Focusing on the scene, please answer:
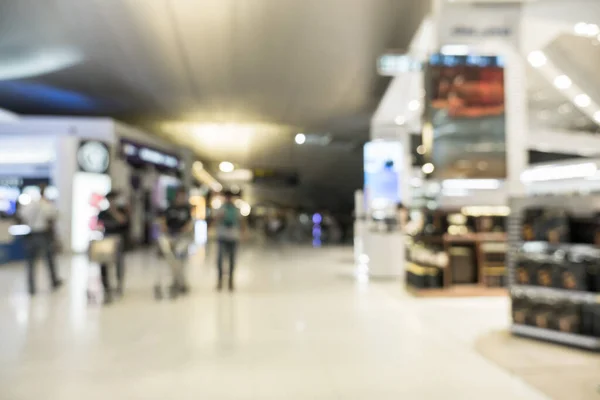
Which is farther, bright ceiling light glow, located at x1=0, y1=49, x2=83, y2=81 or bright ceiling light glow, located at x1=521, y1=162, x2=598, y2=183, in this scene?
bright ceiling light glow, located at x1=521, y1=162, x2=598, y2=183

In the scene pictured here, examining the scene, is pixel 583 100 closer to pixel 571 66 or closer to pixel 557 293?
pixel 571 66

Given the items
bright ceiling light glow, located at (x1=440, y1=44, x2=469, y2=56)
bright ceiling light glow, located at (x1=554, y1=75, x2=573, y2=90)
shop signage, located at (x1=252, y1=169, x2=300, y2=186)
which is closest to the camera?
bright ceiling light glow, located at (x1=440, y1=44, x2=469, y2=56)

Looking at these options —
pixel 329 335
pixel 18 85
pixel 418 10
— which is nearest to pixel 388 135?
pixel 418 10

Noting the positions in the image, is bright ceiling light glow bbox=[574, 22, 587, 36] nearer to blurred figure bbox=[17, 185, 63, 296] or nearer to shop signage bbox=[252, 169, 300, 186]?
blurred figure bbox=[17, 185, 63, 296]

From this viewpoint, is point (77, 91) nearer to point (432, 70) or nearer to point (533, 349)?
point (432, 70)

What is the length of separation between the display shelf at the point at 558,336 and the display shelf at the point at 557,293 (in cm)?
29

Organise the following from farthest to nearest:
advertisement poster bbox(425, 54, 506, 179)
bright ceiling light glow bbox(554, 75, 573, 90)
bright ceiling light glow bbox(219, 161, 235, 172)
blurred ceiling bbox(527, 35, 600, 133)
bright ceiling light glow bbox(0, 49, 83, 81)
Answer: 1. bright ceiling light glow bbox(219, 161, 235, 172)
2. bright ceiling light glow bbox(0, 49, 83, 81)
3. bright ceiling light glow bbox(554, 75, 573, 90)
4. blurred ceiling bbox(527, 35, 600, 133)
5. advertisement poster bbox(425, 54, 506, 179)

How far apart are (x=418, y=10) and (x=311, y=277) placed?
15.6 ft

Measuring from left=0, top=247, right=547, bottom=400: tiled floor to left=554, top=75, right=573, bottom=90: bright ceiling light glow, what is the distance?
211 inches

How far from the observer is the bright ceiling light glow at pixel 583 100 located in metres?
9.57

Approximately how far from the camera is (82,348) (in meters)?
3.80

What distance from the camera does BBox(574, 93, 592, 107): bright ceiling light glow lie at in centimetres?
957

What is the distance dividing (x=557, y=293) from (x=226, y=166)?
2576 centimetres

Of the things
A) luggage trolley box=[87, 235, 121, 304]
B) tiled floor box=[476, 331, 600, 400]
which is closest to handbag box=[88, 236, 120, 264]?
luggage trolley box=[87, 235, 121, 304]
